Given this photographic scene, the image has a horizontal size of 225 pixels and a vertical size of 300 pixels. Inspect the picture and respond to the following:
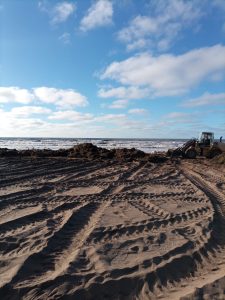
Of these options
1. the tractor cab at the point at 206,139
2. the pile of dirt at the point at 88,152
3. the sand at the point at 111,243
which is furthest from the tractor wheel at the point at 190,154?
the sand at the point at 111,243

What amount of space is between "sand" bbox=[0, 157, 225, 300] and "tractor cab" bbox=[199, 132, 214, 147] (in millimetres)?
16706

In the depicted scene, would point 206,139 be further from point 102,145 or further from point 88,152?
point 102,145

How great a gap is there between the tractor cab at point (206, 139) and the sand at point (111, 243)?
1671 cm

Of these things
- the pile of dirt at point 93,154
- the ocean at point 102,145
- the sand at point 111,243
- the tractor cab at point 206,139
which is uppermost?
the tractor cab at point 206,139

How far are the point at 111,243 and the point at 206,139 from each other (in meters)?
22.4

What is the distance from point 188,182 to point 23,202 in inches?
227

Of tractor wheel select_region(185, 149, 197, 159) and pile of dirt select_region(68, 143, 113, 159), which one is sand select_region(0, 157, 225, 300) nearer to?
pile of dirt select_region(68, 143, 113, 159)

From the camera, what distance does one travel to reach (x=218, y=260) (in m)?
4.90

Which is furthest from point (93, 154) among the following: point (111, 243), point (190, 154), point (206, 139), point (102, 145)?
point (102, 145)

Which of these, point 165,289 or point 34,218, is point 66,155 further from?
point 165,289

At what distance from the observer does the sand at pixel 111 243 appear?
4.03 m

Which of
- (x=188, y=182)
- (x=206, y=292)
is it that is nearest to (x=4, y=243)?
(x=206, y=292)

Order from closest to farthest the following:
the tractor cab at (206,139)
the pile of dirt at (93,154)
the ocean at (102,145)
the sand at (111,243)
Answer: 1. the sand at (111,243)
2. the pile of dirt at (93,154)
3. the tractor cab at (206,139)
4. the ocean at (102,145)

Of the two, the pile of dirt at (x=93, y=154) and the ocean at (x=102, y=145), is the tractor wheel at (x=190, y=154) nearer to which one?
the pile of dirt at (x=93, y=154)
